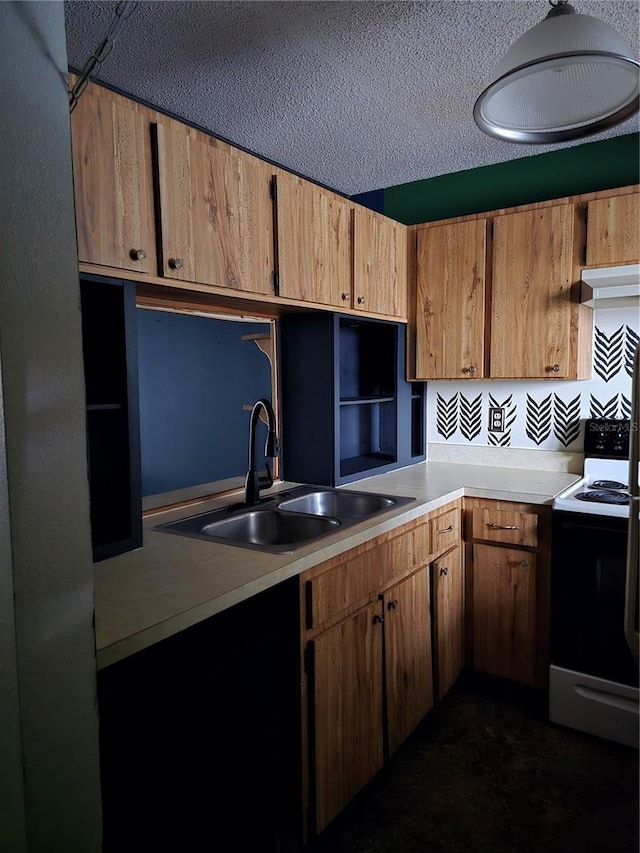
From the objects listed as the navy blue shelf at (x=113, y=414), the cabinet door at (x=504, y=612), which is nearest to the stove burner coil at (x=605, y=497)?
the cabinet door at (x=504, y=612)

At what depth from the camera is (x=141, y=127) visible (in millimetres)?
1559

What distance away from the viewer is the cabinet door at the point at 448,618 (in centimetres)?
232

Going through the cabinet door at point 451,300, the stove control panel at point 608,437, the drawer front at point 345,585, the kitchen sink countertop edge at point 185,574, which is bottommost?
the drawer front at point 345,585

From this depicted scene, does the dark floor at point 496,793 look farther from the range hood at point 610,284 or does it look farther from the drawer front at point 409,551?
the range hood at point 610,284

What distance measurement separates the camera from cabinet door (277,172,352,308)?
82.5 inches

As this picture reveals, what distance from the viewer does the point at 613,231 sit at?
7.95 ft

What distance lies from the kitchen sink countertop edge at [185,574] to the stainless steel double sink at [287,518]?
6 centimetres

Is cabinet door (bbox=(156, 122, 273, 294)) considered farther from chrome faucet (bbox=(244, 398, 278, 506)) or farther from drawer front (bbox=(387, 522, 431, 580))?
drawer front (bbox=(387, 522, 431, 580))

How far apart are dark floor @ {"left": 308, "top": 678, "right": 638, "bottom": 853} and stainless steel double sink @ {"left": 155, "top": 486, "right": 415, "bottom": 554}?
2.97ft

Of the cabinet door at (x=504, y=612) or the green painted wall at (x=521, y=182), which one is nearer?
the cabinet door at (x=504, y=612)

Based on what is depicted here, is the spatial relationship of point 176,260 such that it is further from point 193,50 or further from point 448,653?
point 448,653

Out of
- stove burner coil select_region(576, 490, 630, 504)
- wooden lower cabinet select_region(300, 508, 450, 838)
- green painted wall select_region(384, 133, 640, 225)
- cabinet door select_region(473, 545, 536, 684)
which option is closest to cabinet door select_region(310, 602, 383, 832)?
wooden lower cabinet select_region(300, 508, 450, 838)

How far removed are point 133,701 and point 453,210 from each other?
2782 mm

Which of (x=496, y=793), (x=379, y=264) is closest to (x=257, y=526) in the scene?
(x=496, y=793)
